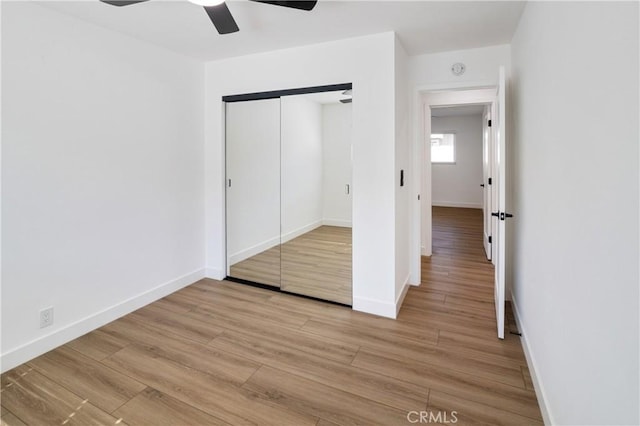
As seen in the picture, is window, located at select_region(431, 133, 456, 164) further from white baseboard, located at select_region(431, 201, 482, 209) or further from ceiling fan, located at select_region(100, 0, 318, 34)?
ceiling fan, located at select_region(100, 0, 318, 34)

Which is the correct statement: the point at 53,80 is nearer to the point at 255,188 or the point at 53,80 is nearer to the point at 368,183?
the point at 255,188

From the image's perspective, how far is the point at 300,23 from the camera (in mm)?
2576

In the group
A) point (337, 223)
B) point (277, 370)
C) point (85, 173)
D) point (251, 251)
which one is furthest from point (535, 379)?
point (85, 173)

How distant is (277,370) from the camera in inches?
83.8

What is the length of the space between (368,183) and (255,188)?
1.39 m

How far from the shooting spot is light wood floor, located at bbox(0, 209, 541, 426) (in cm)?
176

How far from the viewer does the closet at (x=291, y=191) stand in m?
3.15

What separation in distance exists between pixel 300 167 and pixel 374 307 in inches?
62.4

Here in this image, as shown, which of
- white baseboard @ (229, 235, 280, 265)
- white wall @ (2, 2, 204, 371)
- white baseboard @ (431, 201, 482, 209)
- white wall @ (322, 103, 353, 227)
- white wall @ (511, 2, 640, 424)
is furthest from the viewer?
white baseboard @ (431, 201, 482, 209)

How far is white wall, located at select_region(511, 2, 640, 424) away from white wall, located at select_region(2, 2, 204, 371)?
309cm

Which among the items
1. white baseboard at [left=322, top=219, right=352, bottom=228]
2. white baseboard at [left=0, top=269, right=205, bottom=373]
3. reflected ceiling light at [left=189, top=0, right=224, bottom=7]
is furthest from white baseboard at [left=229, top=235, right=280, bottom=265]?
reflected ceiling light at [left=189, top=0, right=224, bottom=7]

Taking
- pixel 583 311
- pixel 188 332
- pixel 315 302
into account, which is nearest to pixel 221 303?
pixel 188 332

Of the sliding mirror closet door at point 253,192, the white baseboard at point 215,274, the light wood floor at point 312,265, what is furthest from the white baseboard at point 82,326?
the light wood floor at point 312,265

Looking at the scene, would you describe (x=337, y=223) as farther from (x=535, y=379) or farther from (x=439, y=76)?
(x=535, y=379)
